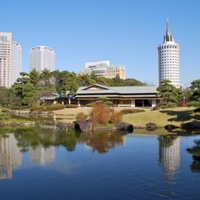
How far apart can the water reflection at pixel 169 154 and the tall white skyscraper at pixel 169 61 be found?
381 feet

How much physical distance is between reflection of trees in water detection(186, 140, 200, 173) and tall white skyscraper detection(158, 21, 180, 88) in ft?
387

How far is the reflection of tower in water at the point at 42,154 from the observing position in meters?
15.3

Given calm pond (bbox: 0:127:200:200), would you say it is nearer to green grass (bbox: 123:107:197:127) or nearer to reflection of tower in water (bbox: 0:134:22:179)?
reflection of tower in water (bbox: 0:134:22:179)

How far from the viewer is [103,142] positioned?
20938 mm

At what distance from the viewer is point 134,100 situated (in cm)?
5722

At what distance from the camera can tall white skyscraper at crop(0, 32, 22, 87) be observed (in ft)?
431

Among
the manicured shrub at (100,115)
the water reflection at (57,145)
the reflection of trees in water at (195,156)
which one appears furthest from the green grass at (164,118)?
the reflection of trees in water at (195,156)

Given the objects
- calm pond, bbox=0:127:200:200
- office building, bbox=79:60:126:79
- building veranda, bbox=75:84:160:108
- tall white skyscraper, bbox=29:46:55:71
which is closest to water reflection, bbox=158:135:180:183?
calm pond, bbox=0:127:200:200

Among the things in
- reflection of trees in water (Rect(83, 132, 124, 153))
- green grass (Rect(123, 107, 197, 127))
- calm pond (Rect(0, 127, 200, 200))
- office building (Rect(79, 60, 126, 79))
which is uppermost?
office building (Rect(79, 60, 126, 79))

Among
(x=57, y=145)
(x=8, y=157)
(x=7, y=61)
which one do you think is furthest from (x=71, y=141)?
(x=7, y=61)

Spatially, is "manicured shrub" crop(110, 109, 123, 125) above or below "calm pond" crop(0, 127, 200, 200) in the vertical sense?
above

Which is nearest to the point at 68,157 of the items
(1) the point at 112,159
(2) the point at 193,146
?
(1) the point at 112,159

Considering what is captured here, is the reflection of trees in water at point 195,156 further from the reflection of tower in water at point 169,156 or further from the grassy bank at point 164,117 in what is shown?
the grassy bank at point 164,117

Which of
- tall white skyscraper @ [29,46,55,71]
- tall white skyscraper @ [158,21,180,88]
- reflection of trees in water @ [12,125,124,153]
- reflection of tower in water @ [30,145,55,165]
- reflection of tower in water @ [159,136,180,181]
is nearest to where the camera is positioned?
reflection of tower in water @ [159,136,180,181]
